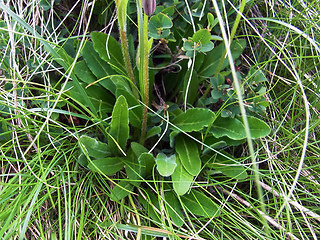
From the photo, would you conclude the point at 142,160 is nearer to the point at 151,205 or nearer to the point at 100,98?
the point at 151,205

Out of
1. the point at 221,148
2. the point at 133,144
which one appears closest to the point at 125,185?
the point at 133,144

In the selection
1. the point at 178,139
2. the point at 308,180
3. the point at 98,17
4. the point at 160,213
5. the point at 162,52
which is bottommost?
the point at 308,180

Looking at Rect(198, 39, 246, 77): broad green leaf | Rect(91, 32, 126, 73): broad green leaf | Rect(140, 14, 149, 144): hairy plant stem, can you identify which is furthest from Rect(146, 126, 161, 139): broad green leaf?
Rect(198, 39, 246, 77): broad green leaf

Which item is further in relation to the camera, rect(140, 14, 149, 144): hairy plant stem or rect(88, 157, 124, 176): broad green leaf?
rect(88, 157, 124, 176): broad green leaf

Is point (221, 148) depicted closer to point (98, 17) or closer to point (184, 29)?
point (184, 29)

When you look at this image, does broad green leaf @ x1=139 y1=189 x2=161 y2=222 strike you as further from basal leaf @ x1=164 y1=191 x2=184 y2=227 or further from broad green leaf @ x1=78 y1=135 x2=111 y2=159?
broad green leaf @ x1=78 y1=135 x2=111 y2=159

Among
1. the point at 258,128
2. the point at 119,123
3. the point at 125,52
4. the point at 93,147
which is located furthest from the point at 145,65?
the point at 258,128

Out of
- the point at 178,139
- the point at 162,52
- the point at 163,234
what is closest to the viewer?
the point at 163,234
